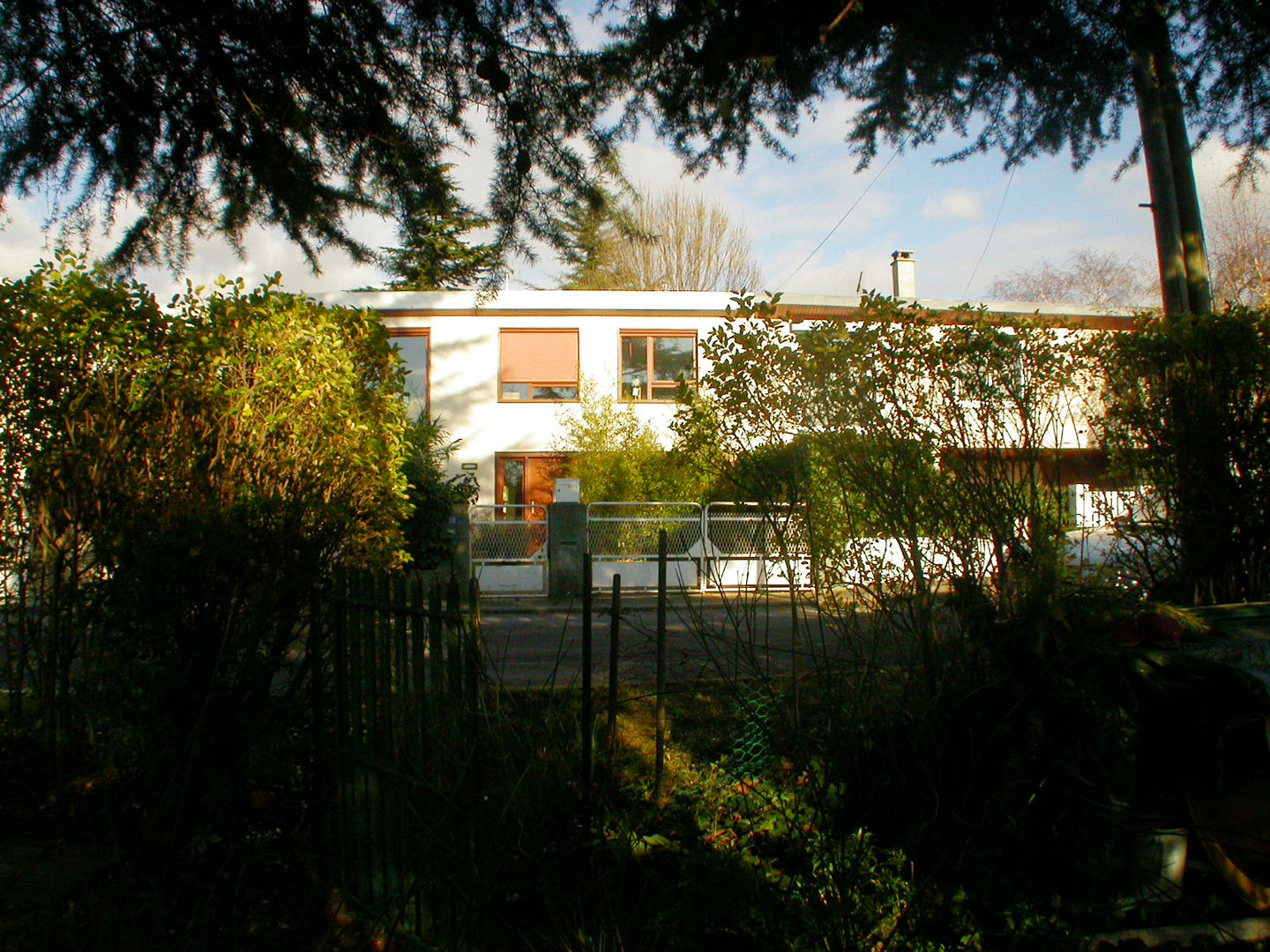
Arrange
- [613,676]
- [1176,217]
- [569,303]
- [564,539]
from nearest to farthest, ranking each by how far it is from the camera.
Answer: [613,676]
[1176,217]
[564,539]
[569,303]

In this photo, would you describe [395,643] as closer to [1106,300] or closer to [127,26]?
[127,26]

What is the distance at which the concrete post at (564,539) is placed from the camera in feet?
54.7

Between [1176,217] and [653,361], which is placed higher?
[653,361]

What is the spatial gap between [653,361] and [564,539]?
6.92 m

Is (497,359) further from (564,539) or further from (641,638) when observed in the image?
(641,638)

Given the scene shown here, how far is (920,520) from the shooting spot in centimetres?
447

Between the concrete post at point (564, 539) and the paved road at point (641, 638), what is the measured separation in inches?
20.6

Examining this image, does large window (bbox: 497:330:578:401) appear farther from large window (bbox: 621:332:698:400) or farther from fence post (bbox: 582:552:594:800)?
fence post (bbox: 582:552:594:800)

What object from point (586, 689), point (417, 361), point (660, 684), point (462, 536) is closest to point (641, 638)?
point (660, 684)

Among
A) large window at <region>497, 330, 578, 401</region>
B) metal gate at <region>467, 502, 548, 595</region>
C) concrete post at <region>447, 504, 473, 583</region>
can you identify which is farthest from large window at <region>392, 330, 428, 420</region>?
concrete post at <region>447, 504, 473, 583</region>

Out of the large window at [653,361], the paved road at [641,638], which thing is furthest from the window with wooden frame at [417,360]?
the paved road at [641,638]

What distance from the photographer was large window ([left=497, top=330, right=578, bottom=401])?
72.4 ft

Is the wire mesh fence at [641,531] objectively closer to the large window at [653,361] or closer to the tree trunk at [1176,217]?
the large window at [653,361]

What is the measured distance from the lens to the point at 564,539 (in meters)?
16.7
